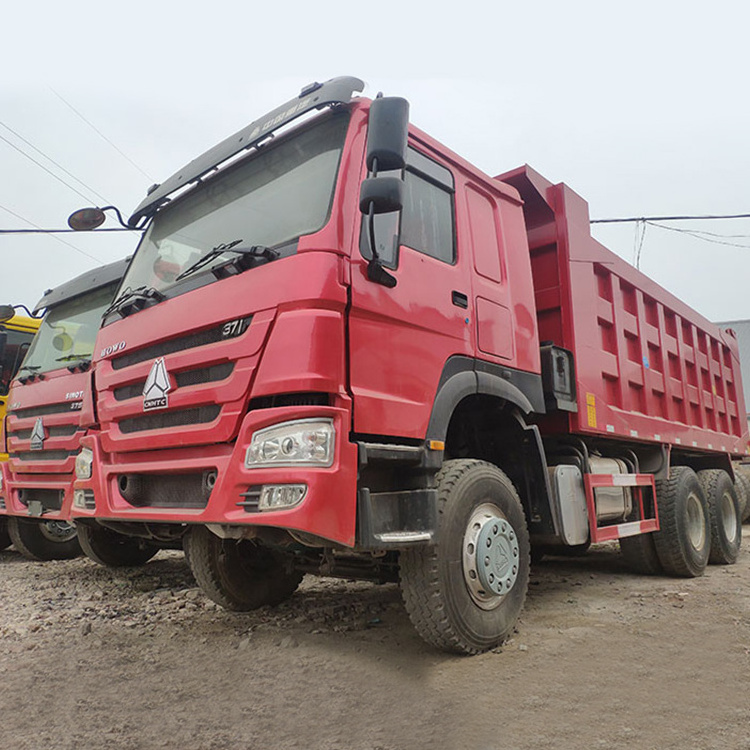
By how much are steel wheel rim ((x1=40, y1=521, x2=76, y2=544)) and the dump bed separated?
4.67m

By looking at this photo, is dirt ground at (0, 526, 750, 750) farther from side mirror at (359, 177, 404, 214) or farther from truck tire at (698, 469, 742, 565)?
side mirror at (359, 177, 404, 214)

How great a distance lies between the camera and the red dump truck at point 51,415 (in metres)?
5.39

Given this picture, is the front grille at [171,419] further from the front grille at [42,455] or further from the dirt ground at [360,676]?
the front grille at [42,455]

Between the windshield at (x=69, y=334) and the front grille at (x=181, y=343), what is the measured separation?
8.20 ft

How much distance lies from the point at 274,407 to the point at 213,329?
1.76ft

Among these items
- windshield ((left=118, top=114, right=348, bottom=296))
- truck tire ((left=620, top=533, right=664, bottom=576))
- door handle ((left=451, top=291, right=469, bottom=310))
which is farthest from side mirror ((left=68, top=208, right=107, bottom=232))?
truck tire ((left=620, top=533, right=664, bottom=576))

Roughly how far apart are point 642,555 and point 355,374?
3884 millimetres

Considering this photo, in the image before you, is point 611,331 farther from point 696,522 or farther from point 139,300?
point 139,300

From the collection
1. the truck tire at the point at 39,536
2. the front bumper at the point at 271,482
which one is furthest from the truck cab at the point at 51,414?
the front bumper at the point at 271,482

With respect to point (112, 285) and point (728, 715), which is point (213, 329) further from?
point (112, 285)

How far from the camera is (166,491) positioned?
3111 millimetres

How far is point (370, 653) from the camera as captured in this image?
3.26 m

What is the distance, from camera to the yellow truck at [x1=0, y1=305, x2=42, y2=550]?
6.38 metres

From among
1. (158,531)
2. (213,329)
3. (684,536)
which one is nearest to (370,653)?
(158,531)
